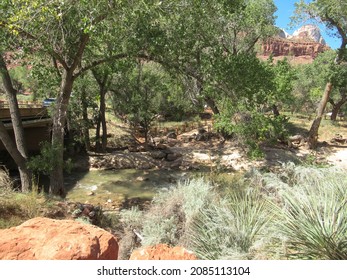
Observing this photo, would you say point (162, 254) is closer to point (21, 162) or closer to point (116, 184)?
point (21, 162)

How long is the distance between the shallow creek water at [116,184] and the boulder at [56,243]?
997 cm

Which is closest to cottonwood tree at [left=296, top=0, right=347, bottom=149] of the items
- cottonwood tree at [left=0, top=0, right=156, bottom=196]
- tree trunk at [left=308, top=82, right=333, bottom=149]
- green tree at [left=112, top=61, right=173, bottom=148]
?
tree trunk at [left=308, top=82, right=333, bottom=149]

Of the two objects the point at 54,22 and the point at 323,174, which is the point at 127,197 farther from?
the point at 323,174

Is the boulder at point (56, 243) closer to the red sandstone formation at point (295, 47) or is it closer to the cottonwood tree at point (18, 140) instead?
the cottonwood tree at point (18, 140)

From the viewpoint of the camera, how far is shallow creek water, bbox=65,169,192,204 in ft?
45.3

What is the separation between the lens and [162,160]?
806 inches

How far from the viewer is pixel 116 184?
15992 millimetres

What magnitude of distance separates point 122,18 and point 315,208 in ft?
21.0

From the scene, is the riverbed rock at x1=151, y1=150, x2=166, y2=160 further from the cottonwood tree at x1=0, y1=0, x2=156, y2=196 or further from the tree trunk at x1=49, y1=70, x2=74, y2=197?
the tree trunk at x1=49, y1=70, x2=74, y2=197

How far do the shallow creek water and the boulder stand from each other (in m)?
9.97

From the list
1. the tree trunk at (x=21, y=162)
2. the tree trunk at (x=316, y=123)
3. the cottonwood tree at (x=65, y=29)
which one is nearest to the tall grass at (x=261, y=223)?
the cottonwood tree at (x=65, y=29)

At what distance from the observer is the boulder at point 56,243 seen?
2480 millimetres

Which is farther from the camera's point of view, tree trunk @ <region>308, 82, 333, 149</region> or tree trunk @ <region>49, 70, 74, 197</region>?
tree trunk @ <region>308, 82, 333, 149</region>

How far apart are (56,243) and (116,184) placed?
44.8ft
